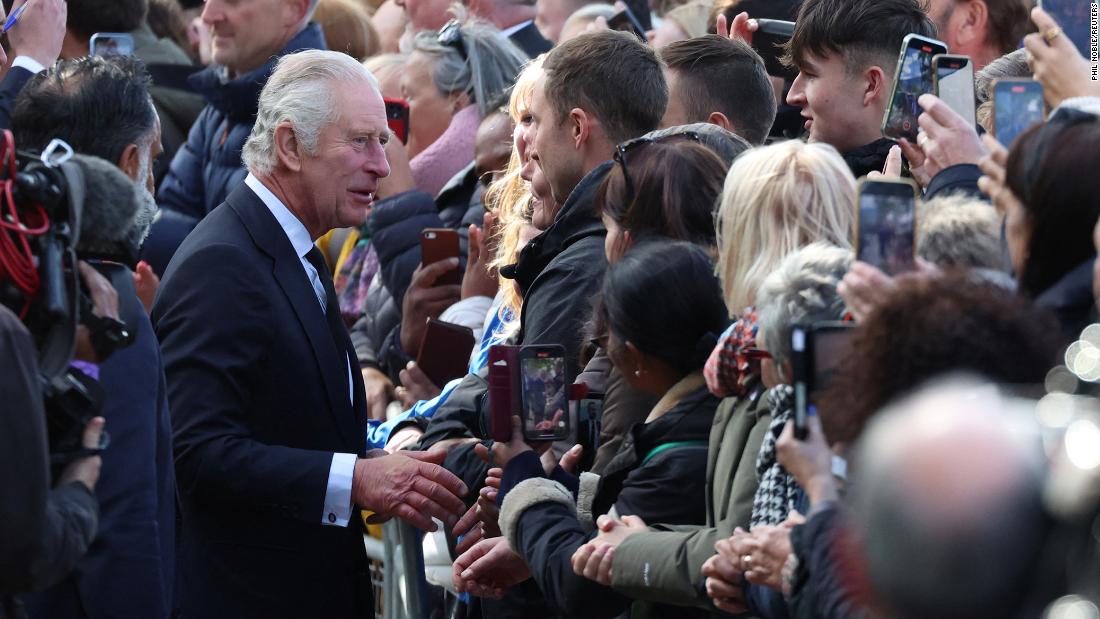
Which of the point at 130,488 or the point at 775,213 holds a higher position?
the point at 775,213

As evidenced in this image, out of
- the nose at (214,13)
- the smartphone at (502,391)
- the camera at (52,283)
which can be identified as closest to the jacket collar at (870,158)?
the smartphone at (502,391)

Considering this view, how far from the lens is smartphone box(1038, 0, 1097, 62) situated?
4465 mm

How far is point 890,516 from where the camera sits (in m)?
1.67

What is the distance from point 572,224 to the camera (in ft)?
15.6

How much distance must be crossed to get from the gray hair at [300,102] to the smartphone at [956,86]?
1.78m

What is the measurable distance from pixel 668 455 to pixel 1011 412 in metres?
2.08

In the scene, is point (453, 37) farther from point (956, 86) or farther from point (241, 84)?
point (956, 86)

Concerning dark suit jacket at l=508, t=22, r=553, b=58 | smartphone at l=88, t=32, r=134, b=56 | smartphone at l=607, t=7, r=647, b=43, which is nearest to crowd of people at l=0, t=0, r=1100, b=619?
smartphone at l=88, t=32, r=134, b=56

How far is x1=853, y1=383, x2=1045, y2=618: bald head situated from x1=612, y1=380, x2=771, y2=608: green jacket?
171 centimetres

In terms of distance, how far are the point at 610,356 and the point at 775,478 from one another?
2.50 ft

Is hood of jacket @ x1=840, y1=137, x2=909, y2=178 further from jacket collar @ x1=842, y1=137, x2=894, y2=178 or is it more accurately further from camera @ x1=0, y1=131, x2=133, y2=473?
camera @ x1=0, y1=131, x2=133, y2=473

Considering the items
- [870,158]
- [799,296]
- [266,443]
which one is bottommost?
[266,443]

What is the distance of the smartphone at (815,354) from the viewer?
2.86 meters

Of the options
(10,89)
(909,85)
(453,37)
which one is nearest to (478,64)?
(453,37)
